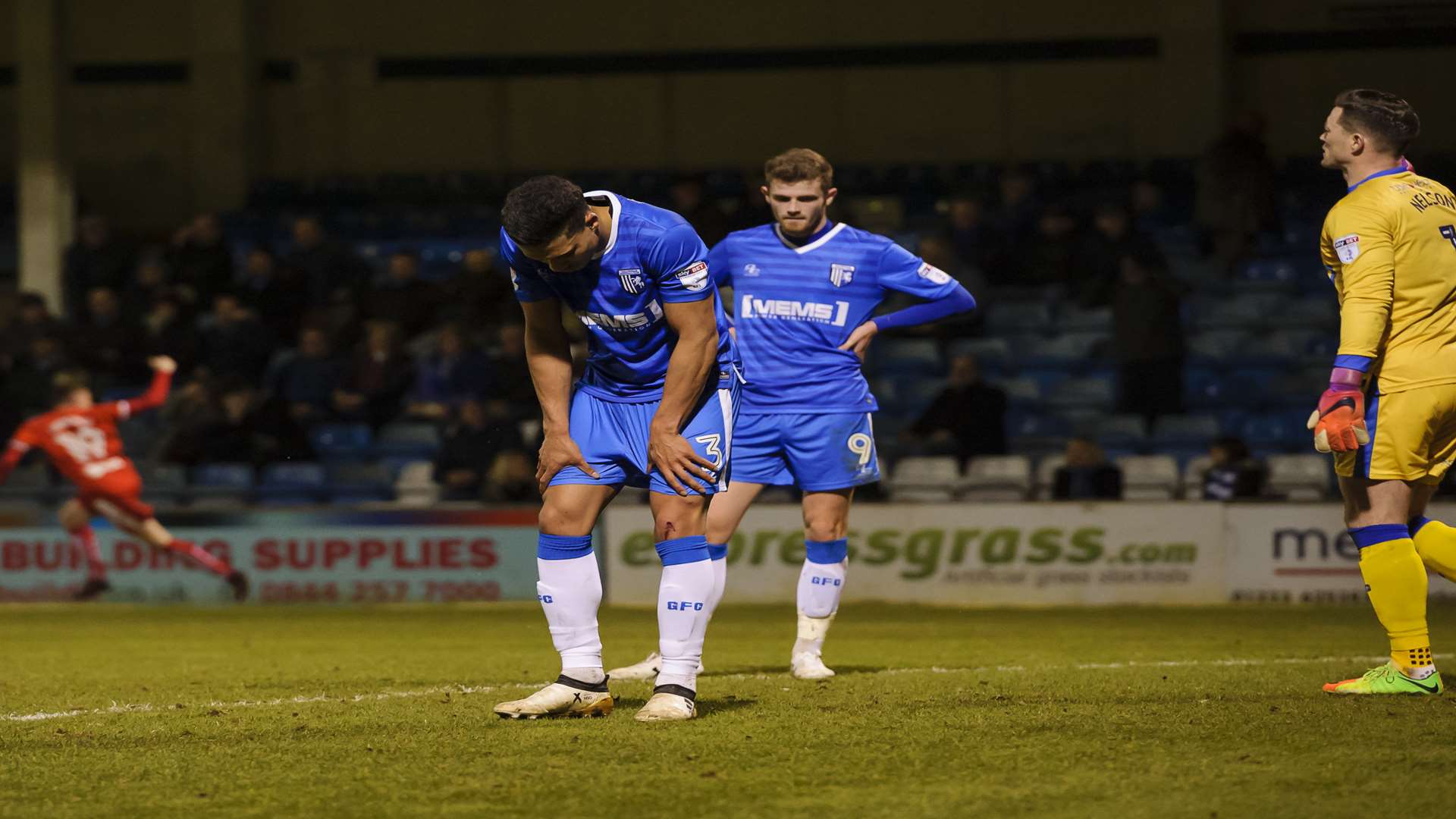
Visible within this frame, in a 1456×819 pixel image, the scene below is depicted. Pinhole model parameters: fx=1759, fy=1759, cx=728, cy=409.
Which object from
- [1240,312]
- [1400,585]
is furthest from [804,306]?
[1240,312]

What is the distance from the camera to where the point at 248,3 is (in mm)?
22281

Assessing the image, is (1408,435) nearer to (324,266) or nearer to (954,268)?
(954,268)

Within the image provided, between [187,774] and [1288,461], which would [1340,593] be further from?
[187,774]

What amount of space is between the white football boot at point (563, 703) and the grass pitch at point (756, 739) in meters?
0.13

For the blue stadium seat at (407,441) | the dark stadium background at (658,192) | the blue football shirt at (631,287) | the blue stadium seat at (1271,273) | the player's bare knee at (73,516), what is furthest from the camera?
the blue stadium seat at (1271,273)

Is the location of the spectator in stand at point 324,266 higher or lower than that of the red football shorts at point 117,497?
higher

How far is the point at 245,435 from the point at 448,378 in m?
1.90

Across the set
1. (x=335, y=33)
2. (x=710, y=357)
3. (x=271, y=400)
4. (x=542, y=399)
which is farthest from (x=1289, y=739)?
(x=335, y=33)

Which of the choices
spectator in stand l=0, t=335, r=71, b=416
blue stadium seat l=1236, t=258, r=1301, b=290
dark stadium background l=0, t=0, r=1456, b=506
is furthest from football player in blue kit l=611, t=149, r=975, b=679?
spectator in stand l=0, t=335, r=71, b=416

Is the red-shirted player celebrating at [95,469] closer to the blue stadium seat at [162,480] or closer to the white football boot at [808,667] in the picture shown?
the blue stadium seat at [162,480]

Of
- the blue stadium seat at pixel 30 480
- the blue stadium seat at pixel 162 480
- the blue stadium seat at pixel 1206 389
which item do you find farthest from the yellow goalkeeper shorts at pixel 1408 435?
the blue stadium seat at pixel 30 480

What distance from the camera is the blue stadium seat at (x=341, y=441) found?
16375mm

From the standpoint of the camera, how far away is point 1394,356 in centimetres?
622

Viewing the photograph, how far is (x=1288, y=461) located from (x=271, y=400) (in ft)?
29.2
